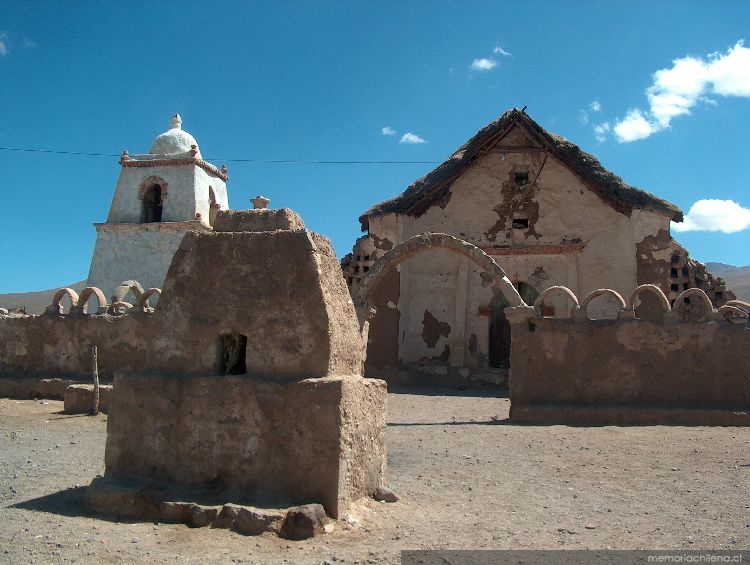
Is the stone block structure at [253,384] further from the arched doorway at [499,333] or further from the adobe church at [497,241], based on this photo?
the arched doorway at [499,333]

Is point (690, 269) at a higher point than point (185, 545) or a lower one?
higher

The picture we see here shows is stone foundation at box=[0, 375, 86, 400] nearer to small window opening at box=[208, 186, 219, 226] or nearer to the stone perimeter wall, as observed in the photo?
the stone perimeter wall

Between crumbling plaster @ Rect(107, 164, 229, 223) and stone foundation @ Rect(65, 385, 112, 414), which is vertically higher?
crumbling plaster @ Rect(107, 164, 229, 223)

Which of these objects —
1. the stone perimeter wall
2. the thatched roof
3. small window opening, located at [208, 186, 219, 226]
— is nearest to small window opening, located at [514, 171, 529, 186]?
the thatched roof

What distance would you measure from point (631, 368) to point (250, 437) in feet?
21.8

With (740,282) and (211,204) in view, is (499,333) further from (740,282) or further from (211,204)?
(740,282)

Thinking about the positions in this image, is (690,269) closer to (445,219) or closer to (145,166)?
(445,219)

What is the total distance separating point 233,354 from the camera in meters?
4.34

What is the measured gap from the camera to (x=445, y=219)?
52.3 ft

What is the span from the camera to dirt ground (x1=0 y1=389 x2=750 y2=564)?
3.37 meters

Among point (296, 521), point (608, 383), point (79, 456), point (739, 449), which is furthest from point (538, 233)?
point (296, 521)

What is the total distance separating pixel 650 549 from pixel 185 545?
251cm

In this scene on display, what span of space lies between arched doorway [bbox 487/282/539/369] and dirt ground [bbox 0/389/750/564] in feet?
23.3

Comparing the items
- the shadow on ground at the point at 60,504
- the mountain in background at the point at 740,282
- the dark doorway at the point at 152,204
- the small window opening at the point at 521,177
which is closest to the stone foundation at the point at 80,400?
the shadow on ground at the point at 60,504
